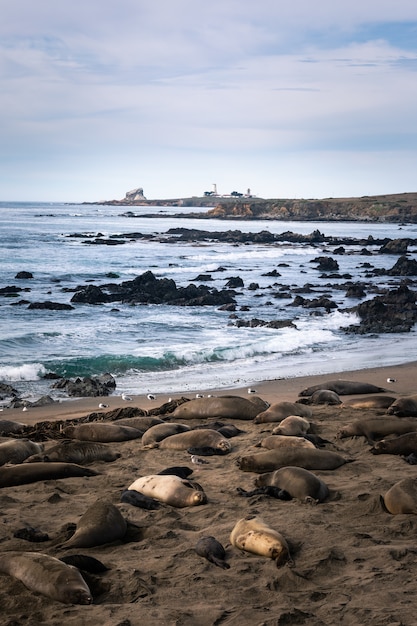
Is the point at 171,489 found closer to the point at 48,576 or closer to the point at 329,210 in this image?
the point at 48,576

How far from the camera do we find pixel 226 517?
6234mm

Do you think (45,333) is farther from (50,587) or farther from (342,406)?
(50,587)

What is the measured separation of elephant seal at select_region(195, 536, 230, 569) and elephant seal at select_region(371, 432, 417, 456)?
343 centimetres

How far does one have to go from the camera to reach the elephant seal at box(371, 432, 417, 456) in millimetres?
8125

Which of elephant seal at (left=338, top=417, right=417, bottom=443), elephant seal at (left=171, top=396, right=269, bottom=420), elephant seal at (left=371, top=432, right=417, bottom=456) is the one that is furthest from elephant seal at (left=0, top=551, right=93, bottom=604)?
elephant seal at (left=171, top=396, right=269, bottom=420)

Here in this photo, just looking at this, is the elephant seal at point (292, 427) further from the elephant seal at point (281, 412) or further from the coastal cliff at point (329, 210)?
the coastal cliff at point (329, 210)

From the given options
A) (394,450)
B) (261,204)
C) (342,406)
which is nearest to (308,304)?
(342,406)

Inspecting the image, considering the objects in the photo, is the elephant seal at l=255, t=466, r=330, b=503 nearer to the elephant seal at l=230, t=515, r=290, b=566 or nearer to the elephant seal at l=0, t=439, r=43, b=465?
the elephant seal at l=230, t=515, r=290, b=566

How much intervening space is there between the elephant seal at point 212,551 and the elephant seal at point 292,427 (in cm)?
365

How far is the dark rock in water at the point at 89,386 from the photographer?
524 inches

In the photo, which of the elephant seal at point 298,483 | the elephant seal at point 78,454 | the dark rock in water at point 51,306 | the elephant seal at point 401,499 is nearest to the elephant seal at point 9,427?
the elephant seal at point 78,454

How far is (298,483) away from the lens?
6742mm

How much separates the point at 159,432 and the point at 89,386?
4438mm

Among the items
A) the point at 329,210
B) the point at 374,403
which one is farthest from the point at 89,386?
the point at 329,210
